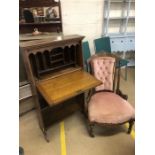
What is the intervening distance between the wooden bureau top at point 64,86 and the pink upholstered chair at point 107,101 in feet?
1.05

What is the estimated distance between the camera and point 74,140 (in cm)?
204

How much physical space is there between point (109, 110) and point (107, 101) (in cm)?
17

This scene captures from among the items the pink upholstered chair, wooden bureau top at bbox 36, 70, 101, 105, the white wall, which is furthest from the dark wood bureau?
the white wall

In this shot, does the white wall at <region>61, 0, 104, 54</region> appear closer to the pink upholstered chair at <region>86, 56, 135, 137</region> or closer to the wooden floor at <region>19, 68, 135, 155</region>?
the pink upholstered chair at <region>86, 56, 135, 137</region>

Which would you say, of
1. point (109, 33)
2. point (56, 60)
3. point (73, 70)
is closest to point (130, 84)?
point (109, 33)

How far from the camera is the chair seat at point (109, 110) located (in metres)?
1.80

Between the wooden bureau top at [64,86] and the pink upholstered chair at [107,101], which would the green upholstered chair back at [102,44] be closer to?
the pink upholstered chair at [107,101]

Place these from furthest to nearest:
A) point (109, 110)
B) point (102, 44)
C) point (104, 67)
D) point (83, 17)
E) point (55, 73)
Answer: point (102, 44) < point (83, 17) < point (104, 67) < point (55, 73) < point (109, 110)

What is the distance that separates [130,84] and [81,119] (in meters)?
1.47

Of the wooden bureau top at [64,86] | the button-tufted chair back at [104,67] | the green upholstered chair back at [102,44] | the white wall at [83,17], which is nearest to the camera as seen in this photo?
the wooden bureau top at [64,86]

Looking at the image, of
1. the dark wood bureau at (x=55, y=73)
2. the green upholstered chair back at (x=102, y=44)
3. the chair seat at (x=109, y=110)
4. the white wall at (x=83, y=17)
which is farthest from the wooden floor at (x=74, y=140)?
the white wall at (x=83, y=17)

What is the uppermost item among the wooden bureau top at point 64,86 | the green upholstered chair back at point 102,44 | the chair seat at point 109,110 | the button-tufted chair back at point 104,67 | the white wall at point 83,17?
the white wall at point 83,17

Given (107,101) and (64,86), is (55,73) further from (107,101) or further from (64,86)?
(107,101)

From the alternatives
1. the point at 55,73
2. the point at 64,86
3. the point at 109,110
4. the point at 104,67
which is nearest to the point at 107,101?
the point at 109,110
